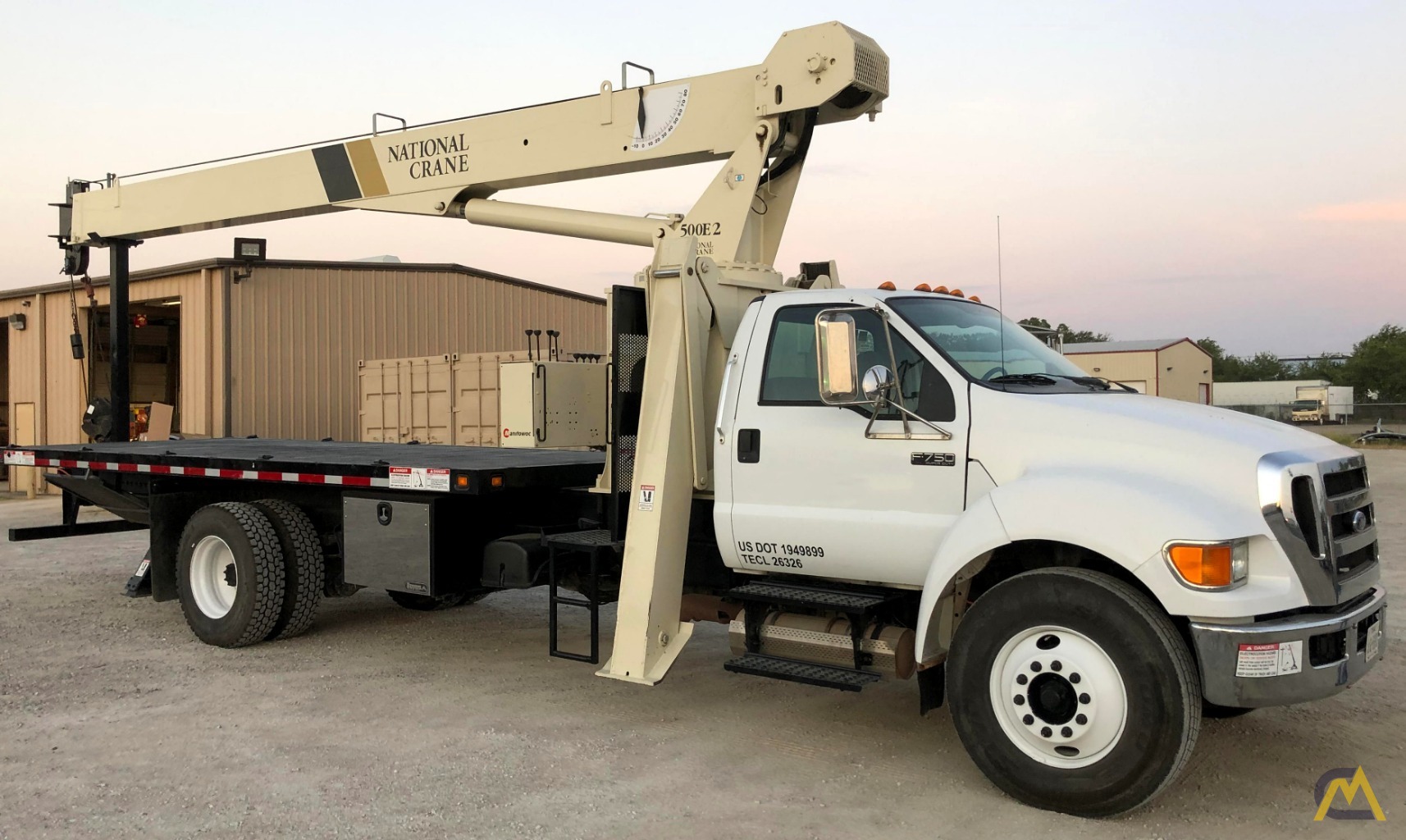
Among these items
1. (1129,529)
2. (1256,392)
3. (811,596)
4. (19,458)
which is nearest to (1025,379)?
(1129,529)

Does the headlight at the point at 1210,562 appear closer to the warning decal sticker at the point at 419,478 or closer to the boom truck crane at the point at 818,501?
the boom truck crane at the point at 818,501

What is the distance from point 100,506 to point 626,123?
5693 mm

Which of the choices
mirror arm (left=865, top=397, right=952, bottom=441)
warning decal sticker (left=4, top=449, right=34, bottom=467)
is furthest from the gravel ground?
warning decal sticker (left=4, top=449, right=34, bottom=467)

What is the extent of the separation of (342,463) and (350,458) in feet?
1.76

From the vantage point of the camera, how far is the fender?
14.2 ft

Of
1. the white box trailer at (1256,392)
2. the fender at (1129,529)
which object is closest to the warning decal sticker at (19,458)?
the fender at (1129,529)

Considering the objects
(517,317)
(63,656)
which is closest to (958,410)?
(63,656)

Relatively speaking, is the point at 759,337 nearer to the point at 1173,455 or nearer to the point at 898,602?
the point at 898,602

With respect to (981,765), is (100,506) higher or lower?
higher

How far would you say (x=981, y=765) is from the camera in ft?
15.6

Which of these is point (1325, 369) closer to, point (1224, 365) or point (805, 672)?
point (1224, 365)

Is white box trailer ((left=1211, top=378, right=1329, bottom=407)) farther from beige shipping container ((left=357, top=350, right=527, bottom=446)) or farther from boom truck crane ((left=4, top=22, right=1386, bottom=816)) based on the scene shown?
boom truck crane ((left=4, top=22, right=1386, bottom=816))

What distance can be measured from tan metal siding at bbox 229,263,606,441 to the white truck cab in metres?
15.6

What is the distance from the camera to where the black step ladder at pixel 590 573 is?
6020 mm
